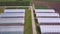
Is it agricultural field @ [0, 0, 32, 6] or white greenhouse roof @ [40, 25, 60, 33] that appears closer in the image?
white greenhouse roof @ [40, 25, 60, 33]

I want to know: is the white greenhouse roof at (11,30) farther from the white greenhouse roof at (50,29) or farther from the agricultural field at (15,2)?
the agricultural field at (15,2)

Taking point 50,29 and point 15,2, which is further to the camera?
point 15,2

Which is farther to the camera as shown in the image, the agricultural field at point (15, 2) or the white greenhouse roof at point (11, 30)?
the agricultural field at point (15, 2)

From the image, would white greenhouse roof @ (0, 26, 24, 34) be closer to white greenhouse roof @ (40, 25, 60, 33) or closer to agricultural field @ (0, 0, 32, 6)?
white greenhouse roof @ (40, 25, 60, 33)

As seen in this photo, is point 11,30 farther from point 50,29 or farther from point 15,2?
point 15,2

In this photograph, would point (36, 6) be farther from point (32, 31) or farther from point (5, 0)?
point (32, 31)

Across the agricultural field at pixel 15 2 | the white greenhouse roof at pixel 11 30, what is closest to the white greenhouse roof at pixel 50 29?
the white greenhouse roof at pixel 11 30

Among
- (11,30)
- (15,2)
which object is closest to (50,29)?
(11,30)

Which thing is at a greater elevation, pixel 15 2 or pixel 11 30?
pixel 15 2

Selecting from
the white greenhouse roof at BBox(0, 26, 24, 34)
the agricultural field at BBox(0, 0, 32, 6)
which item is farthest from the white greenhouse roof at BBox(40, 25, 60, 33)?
the agricultural field at BBox(0, 0, 32, 6)

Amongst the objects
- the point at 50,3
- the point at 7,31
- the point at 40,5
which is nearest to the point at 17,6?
the point at 40,5

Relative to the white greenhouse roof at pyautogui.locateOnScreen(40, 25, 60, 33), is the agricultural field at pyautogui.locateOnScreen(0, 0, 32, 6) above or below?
above
